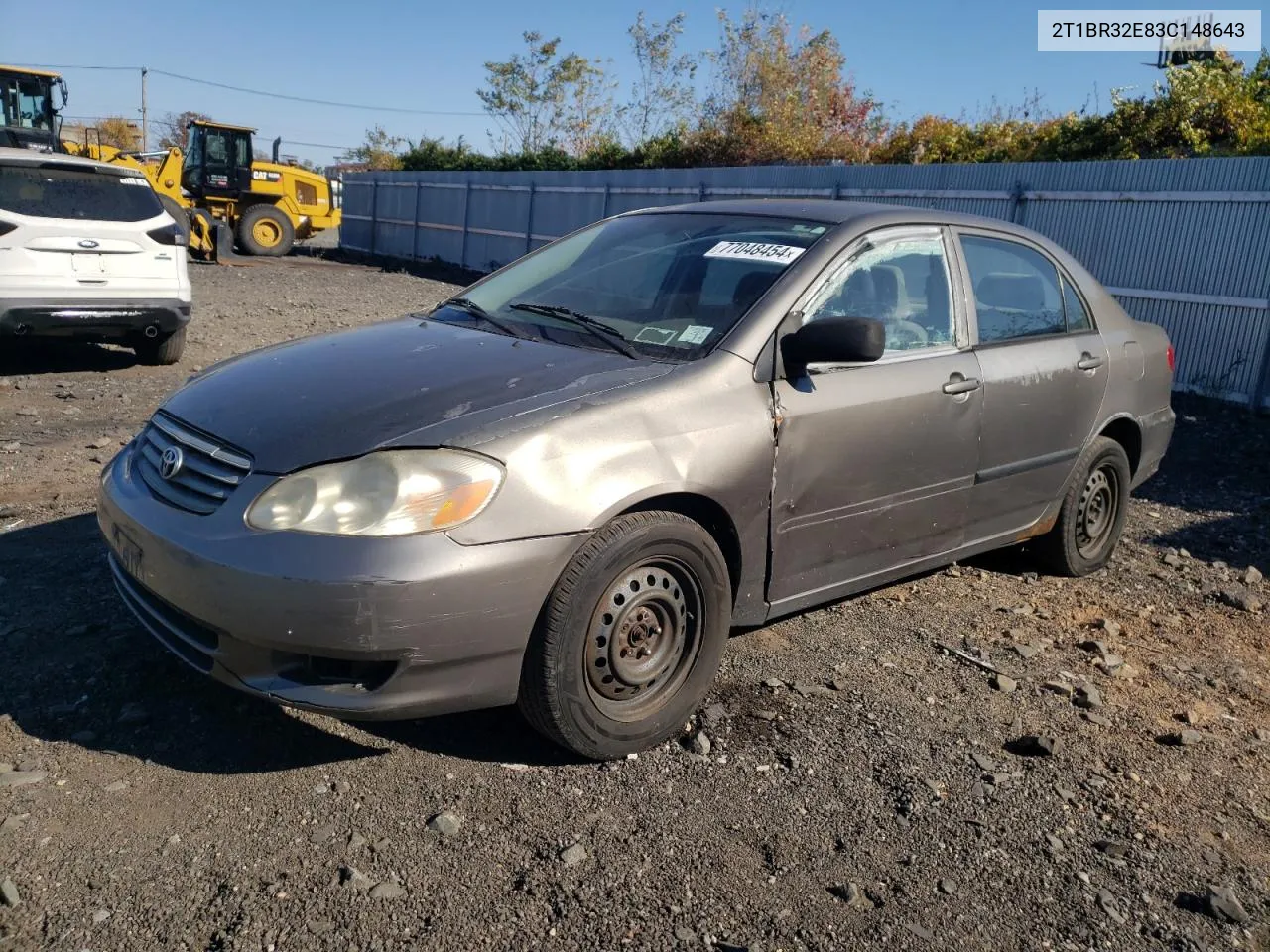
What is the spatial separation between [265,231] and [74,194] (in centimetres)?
1859

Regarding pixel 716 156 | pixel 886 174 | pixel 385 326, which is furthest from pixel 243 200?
pixel 385 326

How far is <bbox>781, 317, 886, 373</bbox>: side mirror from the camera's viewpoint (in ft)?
11.7

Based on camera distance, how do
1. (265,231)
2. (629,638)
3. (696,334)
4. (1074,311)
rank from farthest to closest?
(265,231)
(1074,311)
(696,334)
(629,638)

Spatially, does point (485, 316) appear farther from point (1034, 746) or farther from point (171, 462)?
point (1034, 746)

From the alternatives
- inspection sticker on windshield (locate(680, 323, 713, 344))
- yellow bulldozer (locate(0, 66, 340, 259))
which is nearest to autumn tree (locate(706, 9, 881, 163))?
yellow bulldozer (locate(0, 66, 340, 259))

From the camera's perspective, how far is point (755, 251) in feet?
13.3

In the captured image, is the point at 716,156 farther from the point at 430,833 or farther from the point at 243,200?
the point at 430,833

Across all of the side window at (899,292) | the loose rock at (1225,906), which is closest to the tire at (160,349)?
the side window at (899,292)

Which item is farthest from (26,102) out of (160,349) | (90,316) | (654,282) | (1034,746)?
(1034,746)

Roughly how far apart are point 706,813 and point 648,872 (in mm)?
342

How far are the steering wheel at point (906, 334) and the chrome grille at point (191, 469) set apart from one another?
2.37 m

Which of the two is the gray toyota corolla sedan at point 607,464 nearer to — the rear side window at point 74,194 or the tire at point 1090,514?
the tire at point 1090,514

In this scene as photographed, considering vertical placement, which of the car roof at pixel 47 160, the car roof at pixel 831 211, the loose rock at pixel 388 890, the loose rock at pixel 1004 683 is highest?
the car roof at pixel 47 160

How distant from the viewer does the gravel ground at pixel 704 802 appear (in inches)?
103
